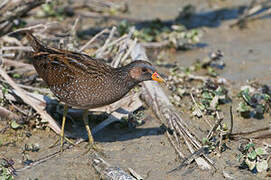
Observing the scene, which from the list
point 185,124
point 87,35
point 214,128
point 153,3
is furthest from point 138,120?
point 153,3

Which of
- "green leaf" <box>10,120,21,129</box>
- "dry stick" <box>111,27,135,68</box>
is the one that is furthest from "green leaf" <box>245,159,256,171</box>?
"green leaf" <box>10,120,21,129</box>

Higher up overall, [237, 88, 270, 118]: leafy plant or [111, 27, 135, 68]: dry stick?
[111, 27, 135, 68]: dry stick

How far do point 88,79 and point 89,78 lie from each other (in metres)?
0.02

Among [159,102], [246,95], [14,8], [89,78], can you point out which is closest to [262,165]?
[246,95]

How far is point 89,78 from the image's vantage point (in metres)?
5.25

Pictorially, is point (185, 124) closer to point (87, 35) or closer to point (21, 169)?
point (21, 169)

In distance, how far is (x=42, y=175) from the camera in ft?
15.7

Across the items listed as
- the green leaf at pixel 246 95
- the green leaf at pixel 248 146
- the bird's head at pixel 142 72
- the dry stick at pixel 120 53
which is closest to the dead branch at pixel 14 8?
the dry stick at pixel 120 53

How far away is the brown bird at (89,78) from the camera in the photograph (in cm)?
521

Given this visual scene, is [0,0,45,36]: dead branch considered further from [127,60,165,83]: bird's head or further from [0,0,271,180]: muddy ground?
[127,60,165,83]: bird's head

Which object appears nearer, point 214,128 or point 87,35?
point 214,128

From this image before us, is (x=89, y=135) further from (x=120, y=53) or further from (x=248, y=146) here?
(x=248, y=146)

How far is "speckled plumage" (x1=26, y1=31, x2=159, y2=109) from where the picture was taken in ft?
17.1

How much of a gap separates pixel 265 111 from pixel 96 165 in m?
2.76
